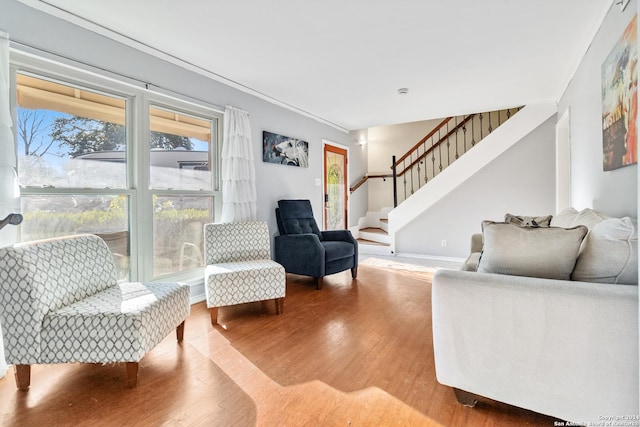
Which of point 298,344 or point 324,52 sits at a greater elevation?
point 324,52

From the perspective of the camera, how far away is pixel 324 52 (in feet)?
9.45

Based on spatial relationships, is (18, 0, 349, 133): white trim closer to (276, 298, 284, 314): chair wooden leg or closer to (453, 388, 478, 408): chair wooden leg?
(276, 298, 284, 314): chair wooden leg

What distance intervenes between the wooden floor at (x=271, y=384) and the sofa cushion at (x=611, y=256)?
716 mm

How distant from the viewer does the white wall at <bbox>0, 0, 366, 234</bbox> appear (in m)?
2.18

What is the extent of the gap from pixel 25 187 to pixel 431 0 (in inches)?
120

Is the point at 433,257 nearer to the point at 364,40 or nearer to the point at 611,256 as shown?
the point at 364,40

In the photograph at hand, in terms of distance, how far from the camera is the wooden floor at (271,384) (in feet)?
5.06

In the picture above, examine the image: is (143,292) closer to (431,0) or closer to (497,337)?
(497,337)

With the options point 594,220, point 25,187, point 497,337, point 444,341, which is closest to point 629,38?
point 594,220

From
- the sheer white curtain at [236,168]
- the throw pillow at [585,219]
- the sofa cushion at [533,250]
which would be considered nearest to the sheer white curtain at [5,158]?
the sheer white curtain at [236,168]

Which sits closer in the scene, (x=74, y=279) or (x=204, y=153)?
(x=74, y=279)

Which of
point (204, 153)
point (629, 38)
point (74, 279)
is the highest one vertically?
point (629, 38)

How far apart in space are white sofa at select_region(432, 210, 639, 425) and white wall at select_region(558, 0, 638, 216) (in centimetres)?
74

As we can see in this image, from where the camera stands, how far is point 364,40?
2662 millimetres
